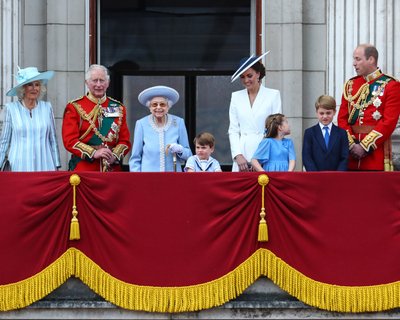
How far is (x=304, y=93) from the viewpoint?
610 inches

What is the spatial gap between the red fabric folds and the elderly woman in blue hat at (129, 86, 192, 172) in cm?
97

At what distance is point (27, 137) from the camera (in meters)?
12.9

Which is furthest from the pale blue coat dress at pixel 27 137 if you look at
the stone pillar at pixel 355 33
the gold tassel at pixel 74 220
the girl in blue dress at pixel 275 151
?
the stone pillar at pixel 355 33

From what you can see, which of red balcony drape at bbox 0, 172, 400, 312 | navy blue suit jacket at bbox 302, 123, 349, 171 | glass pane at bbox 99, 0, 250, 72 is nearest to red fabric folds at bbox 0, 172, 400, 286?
red balcony drape at bbox 0, 172, 400, 312

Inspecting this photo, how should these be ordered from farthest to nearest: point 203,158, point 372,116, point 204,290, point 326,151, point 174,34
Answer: point 174,34 → point 372,116 → point 203,158 → point 326,151 → point 204,290

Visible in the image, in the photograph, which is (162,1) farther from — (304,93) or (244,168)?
(244,168)

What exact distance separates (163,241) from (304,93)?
162 inches

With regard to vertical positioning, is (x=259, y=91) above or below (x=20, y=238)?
above

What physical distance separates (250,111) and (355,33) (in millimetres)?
2779

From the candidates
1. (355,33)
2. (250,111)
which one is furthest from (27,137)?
(355,33)

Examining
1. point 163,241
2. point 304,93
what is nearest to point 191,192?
point 163,241

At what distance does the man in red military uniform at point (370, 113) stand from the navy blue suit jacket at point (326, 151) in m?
0.32

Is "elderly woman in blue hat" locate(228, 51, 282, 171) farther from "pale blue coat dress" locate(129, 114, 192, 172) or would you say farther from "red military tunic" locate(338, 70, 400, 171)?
"red military tunic" locate(338, 70, 400, 171)

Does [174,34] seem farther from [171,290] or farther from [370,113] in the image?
[171,290]
